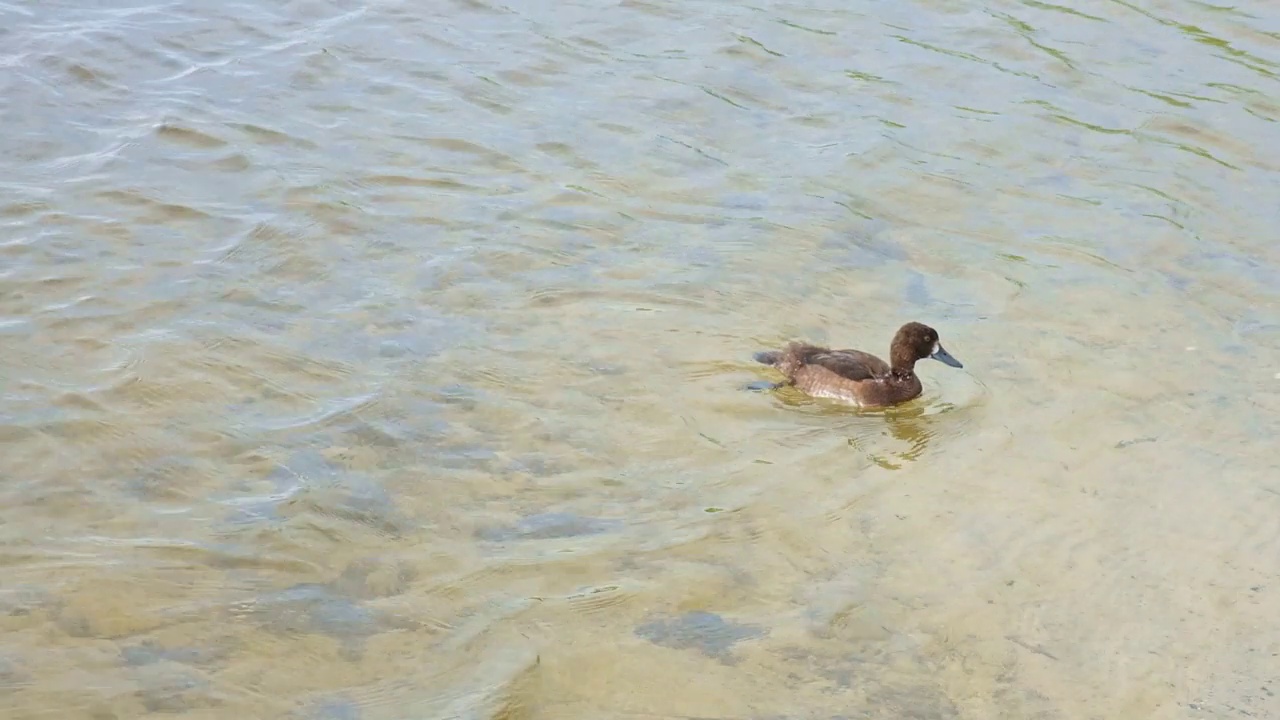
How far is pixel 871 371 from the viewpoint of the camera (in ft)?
24.5

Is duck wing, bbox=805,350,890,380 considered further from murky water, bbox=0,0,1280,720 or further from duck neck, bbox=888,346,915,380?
murky water, bbox=0,0,1280,720

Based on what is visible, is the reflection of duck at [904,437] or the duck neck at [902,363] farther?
the duck neck at [902,363]

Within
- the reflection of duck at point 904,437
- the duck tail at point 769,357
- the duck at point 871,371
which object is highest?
the duck at point 871,371

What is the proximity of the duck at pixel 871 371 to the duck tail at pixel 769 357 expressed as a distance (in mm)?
150

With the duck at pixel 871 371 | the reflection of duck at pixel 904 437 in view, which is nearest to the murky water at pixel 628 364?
the reflection of duck at pixel 904 437

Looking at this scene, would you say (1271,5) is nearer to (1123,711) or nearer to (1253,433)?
(1253,433)

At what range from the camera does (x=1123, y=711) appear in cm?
525

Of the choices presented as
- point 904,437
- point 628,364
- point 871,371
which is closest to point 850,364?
point 871,371

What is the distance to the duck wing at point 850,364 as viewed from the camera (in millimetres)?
7465

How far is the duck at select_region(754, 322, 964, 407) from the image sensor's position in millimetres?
7457

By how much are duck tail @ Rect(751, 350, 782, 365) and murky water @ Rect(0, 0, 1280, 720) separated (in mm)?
140

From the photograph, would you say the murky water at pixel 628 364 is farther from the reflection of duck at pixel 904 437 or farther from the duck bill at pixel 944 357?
the duck bill at pixel 944 357

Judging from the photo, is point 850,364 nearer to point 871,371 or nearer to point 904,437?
point 871,371

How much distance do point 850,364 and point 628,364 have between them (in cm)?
116
